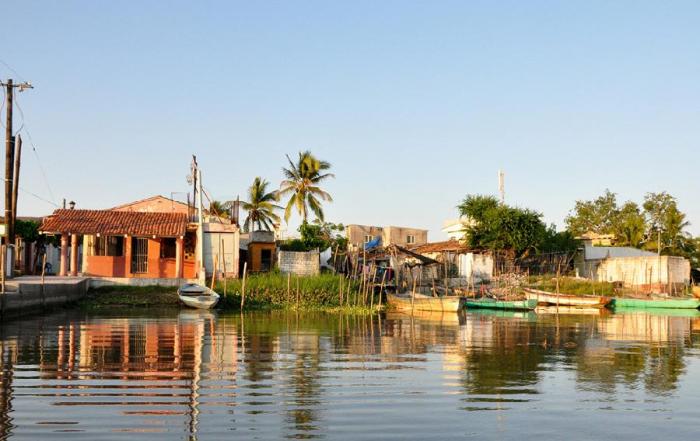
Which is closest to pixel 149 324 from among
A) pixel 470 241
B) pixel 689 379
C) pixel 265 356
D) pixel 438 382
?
pixel 265 356

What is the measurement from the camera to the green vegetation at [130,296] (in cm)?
3401

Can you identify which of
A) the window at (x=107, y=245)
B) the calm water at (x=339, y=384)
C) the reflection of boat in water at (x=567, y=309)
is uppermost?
the window at (x=107, y=245)

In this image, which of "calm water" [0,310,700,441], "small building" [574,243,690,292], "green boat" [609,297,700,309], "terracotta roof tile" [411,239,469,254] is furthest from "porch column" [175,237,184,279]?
"small building" [574,243,690,292]

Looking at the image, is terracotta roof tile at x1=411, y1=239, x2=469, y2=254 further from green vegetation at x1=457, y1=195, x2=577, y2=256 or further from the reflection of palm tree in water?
the reflection of palm tree in water

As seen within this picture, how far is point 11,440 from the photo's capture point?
821 centimetres

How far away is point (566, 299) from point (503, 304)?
5.20 metres

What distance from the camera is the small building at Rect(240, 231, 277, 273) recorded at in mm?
42812

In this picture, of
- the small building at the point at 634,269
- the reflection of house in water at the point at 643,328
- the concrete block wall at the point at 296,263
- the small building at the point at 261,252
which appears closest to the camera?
the reflection of house in water at the point at 643,328

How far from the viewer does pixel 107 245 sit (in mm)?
38000

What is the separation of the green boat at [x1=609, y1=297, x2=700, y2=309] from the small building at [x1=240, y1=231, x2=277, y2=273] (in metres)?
19.9

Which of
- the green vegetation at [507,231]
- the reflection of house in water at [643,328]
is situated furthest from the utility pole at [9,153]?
the green vegetation at [507,231]

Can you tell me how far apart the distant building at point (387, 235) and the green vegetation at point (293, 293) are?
759 inches

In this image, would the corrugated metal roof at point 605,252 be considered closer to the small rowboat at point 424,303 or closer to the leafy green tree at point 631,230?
the leafy green tree at point 631,230

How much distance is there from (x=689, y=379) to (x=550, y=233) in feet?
131
